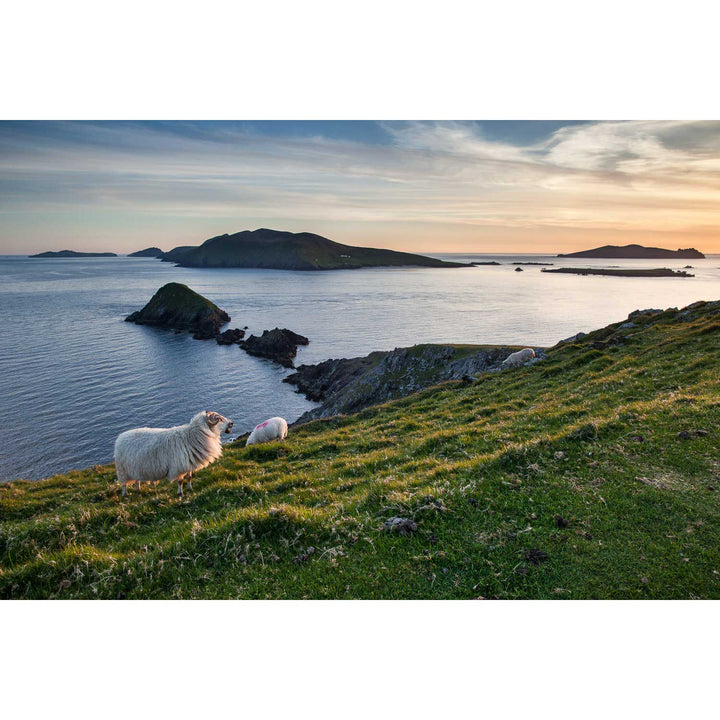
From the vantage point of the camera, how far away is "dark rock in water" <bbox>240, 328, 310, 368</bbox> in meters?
69.7

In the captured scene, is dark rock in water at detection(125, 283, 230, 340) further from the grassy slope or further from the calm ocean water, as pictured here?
the grassy slope

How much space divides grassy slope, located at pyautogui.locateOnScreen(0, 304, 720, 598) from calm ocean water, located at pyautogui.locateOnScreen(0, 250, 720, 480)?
2134 cm

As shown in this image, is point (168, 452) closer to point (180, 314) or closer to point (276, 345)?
point (276, 345)

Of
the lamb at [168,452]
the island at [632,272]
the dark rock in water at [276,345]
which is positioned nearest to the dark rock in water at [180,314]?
the dark rock in water at [276,345]

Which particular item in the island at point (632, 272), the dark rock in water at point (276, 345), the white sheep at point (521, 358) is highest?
the island at point (632, 272)

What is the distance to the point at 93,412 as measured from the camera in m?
40.6

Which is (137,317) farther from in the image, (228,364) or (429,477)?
(429,477)

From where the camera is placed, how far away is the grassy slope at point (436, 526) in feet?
15.4

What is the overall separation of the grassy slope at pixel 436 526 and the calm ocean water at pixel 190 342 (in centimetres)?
2134

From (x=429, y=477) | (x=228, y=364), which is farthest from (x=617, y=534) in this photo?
(x=228, y=364)

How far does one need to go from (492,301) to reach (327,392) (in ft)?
294

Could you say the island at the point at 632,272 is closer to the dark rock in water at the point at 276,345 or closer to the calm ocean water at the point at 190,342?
the calm ocean water at the point at 190,342

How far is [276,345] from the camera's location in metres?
72.2

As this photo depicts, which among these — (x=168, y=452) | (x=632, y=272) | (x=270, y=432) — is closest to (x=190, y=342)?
(x=270, y=432)
